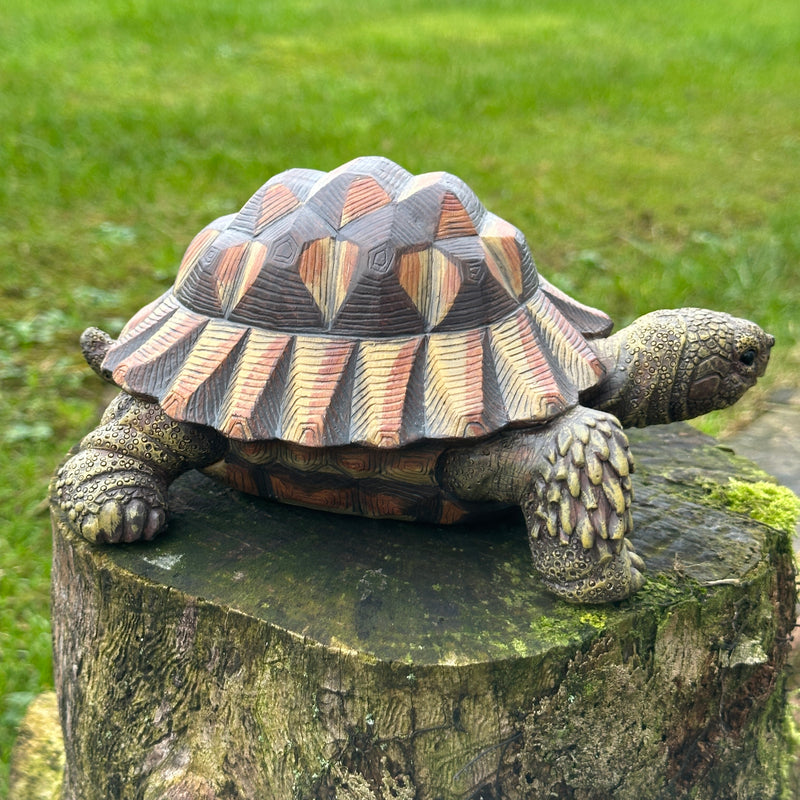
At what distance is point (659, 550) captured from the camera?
6.61 ft

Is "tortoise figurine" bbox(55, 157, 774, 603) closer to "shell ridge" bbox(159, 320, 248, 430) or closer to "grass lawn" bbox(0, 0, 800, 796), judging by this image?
"shell ridge" bbox(159, 320, 248, 430)

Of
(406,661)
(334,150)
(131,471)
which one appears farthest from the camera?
(334,150)

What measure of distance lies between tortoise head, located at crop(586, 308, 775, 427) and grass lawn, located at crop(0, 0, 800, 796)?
1.95 meters

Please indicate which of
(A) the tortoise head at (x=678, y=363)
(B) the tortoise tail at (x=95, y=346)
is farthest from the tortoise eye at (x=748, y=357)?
(B) the tortoise tail at (x=95, y=346)

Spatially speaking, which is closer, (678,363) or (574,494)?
(574,494)

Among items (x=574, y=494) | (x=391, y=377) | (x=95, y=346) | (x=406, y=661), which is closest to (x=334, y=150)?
(x=95, y=346)

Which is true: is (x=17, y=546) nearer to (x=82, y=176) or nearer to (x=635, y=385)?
(x=635, y=385)

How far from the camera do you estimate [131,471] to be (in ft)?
6.41

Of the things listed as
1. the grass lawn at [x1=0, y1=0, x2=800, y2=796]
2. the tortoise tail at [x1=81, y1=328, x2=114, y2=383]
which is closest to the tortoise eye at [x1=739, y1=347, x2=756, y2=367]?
the tortoise tail at [x1=81, y1=328, x2=114, y2=383]

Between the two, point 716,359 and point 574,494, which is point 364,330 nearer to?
point 574,494

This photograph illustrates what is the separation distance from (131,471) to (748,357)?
4.59 ft

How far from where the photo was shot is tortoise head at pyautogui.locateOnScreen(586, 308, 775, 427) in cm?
202

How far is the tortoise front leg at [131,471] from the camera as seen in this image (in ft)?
6.28

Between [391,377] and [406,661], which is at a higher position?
[391,377]
